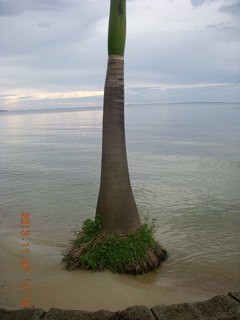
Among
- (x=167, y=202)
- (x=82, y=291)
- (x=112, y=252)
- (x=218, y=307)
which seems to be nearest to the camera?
(x=218, y=307)

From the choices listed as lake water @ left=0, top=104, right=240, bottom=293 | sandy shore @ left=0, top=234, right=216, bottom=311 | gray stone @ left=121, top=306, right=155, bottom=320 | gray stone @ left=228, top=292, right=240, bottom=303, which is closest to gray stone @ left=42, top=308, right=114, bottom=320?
gray stone @ left=121, top=306, right=155, bottom=320

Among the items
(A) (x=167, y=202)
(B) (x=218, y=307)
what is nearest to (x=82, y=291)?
(B) (x=218, y=307)

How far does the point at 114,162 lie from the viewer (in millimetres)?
6957

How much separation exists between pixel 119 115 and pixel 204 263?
4005 mm

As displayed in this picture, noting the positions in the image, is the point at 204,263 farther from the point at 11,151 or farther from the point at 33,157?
the point at 11,151

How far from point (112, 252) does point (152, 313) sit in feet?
6.60

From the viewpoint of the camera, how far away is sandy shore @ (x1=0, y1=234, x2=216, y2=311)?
5637 millimetres

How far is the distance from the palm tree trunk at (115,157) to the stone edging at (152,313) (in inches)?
94.3

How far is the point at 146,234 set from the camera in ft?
23.0

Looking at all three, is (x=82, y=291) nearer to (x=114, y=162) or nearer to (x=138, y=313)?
(x=138, y=313)

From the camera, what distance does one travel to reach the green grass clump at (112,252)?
659 centimetres
